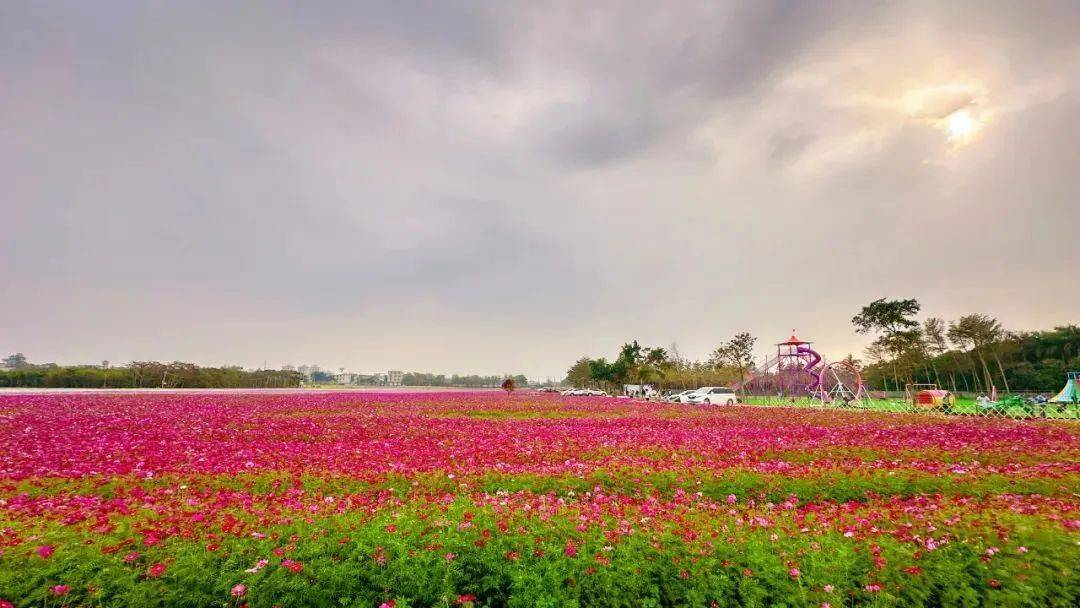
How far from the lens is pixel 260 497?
8867 mm

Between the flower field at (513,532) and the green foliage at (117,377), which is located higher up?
the green foliage at (117,377)

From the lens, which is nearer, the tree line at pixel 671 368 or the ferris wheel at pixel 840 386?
the ferris wheel at pixel 840 386

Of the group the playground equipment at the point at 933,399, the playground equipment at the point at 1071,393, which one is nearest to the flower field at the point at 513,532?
the playground equipment at the point at 933,399

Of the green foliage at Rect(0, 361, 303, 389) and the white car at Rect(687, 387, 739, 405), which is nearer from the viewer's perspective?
the white car at Rect(687, 387, 739, 405)

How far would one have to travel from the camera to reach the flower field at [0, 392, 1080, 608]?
5137mm

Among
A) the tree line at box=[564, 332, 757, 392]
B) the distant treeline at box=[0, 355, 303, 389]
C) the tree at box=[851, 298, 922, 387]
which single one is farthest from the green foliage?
the tree at box=[851, 298, 922, 387]

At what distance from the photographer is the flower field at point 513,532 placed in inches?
202

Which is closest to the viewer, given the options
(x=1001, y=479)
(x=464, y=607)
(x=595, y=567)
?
(x=464, y=607)

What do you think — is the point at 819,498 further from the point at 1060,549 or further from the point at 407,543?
the point at 407,543

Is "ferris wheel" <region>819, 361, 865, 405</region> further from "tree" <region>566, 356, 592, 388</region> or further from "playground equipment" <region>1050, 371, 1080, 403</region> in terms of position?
"tree" <region>566, 356, 592, 388</region>

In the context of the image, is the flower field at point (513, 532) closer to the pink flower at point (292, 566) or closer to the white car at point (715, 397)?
the pink flower at point (292, 566)

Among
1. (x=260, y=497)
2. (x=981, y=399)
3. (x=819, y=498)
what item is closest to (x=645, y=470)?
(x=819, y=498)

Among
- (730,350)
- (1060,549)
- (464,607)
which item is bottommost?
(464,607)

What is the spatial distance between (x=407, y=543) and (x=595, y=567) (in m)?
2.25
